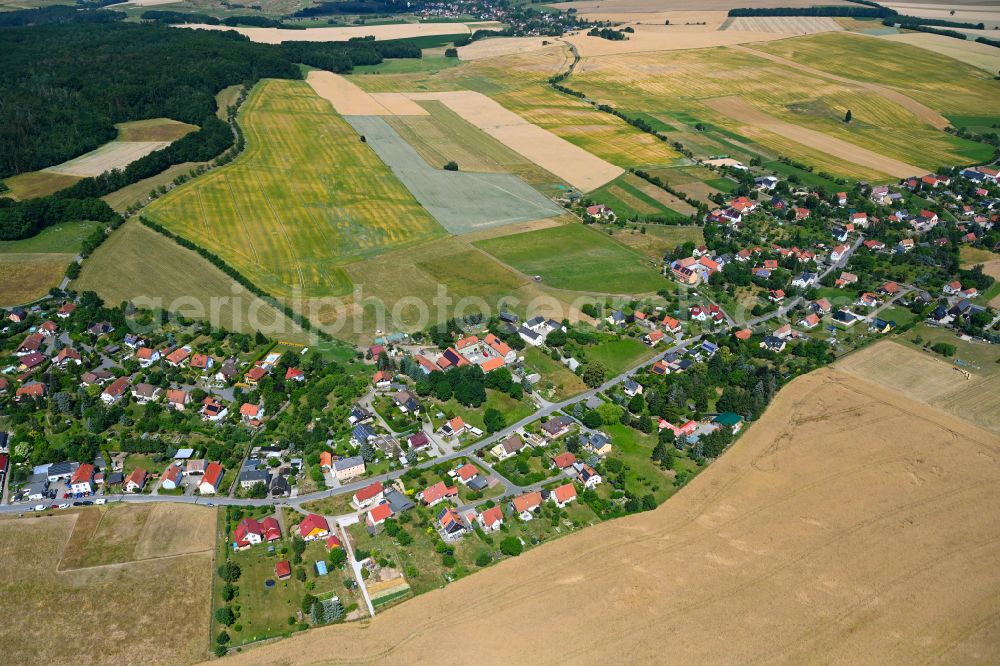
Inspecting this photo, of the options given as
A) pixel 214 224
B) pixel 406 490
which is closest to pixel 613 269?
pixel 406 490

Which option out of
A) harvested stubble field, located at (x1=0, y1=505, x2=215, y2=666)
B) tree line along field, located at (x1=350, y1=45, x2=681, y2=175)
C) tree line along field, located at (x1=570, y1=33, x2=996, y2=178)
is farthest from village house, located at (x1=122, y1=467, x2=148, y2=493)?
tree line along field, located at (x1=570, y1=33, x2=996, y2=178)

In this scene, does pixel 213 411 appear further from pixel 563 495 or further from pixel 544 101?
pixel 544 101

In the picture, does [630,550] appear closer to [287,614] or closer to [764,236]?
[287,614]

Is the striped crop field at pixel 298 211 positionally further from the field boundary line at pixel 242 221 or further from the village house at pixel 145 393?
the village house at pixel 145 393

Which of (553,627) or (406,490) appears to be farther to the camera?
(406,490)

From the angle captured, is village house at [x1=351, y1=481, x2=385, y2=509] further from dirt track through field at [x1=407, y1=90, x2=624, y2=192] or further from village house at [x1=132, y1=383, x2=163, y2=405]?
dirt track through field at [x1=407, y1=90, x2=624, y2=192]

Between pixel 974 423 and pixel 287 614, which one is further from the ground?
pixel 974 423
